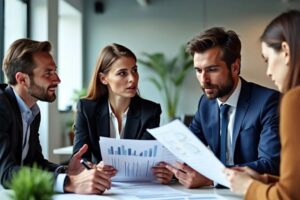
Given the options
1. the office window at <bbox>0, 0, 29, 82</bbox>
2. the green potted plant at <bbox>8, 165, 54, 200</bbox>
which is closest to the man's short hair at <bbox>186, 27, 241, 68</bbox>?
the green potted plant at <bbox>8, 165, 54, 200</bbox>

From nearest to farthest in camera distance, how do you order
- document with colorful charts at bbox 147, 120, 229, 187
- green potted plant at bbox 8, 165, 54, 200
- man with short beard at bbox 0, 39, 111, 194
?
green potted plant at bbox 8, 165, 54, 200
document with colorful charts at bbox 147, 120, 229, 187
man with short beard at bbox 0, 39, 111, 194

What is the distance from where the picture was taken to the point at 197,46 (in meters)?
2.07

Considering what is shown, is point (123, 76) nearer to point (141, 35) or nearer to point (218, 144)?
point (218, 144)

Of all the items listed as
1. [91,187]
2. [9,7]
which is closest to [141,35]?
[9,7]

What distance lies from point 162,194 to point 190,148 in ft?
1.15

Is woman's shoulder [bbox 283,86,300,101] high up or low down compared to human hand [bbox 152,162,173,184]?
up

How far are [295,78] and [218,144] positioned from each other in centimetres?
97

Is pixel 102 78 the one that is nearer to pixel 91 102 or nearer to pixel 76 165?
pixel 91 102

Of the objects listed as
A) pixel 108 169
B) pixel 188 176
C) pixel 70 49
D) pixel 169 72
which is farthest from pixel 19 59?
pixel 169 72

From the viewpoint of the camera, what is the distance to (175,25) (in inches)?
309

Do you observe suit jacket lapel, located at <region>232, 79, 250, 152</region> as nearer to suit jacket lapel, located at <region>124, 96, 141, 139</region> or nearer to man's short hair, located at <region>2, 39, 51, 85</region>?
suit jacket lapel, located at <region>124, 96, 141, 139</region>

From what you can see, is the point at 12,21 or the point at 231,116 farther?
the point at 12,21

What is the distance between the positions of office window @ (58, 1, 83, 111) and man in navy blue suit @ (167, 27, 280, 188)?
540 centimetres

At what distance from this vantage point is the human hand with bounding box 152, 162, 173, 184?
183 cm
